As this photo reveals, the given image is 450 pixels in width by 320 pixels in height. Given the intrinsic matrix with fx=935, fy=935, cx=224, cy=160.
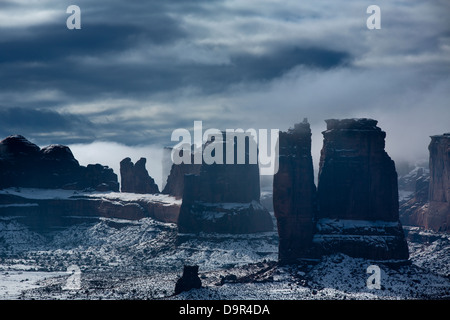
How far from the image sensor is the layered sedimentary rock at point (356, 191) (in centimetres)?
16525

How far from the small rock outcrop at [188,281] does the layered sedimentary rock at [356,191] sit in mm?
26266

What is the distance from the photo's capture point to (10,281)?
189 meters

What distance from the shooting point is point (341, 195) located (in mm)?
168375

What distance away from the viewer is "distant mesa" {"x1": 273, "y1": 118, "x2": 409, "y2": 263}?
165250 millimetres

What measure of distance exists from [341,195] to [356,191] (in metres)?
2.80

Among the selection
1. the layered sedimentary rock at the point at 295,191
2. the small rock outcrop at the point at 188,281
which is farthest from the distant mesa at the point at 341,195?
the small rock outcrop at the point at 188,281

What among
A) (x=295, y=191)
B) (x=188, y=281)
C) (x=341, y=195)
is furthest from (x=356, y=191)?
(x=188, y=281)

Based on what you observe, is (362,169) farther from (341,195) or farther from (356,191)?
(341,195)

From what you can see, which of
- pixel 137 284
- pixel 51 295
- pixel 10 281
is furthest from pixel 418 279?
pixel 10 281

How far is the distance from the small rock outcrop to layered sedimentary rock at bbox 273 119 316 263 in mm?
22775

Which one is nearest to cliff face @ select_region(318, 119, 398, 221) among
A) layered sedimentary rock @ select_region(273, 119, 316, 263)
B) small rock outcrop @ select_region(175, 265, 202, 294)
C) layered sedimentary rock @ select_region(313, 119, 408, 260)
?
layered sedimentary rock @ select_region(313, 119, 408, 260)

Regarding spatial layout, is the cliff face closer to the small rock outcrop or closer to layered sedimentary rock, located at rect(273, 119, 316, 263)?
layered sedimentary rock, located at rect(273, 119, 316, 263)

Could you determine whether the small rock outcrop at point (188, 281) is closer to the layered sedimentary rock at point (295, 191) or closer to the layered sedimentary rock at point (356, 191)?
the layered sedimentary rock at point (295, 191)
